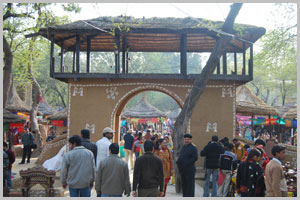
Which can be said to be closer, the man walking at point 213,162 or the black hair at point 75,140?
the black hair at point 75,140

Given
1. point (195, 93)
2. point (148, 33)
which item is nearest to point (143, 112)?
point (148, 33)

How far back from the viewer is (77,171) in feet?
20.9

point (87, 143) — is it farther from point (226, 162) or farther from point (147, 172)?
point (226, 162)

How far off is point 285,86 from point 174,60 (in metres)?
30.0

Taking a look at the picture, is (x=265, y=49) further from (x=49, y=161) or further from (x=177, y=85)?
(x=49, y=161)

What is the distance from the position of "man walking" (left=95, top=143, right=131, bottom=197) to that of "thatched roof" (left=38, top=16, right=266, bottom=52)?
638 cm

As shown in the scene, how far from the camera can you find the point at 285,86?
36.9 meters

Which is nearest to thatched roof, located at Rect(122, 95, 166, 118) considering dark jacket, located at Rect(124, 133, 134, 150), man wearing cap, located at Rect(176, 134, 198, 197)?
dark jacket, located at Rect(124, 133, 134, 150)

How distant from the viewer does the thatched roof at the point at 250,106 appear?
1847cm

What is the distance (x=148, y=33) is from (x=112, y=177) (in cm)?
935

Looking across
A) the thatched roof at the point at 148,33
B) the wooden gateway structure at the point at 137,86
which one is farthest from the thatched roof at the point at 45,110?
the wooden gateway structure at the point at 137,86

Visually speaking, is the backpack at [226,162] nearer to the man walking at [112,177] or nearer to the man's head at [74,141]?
the man walking at [112,177]

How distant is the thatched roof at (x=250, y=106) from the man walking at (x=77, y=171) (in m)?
13.2

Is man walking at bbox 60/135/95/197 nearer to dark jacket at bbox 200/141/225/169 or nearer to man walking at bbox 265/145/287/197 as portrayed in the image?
man walking at bbox 265/145/287/197
